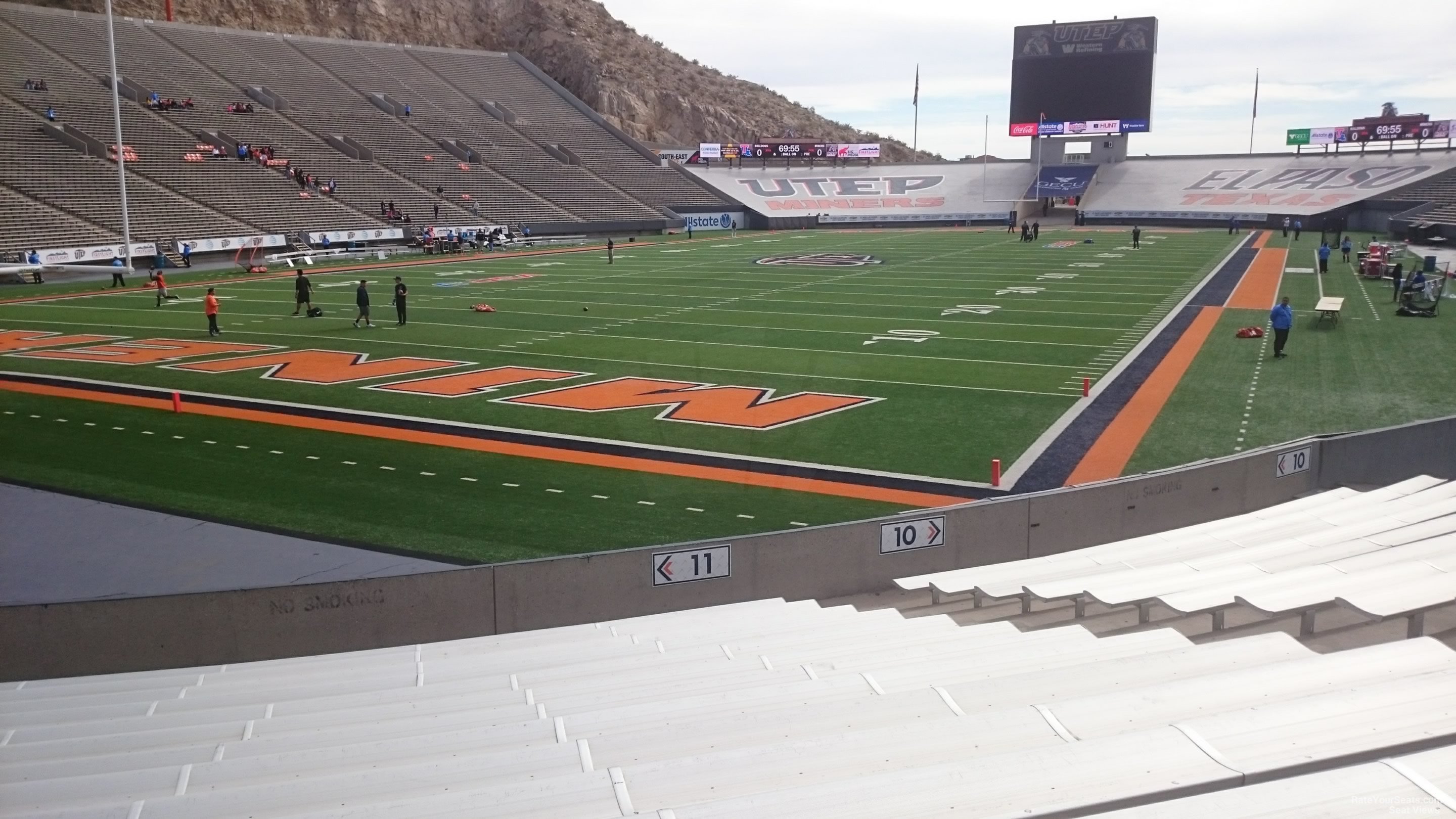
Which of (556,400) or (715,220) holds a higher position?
(715,220)

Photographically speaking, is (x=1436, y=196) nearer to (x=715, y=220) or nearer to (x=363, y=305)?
(x=715, y=220)

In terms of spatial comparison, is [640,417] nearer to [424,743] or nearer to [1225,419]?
[1225,419]

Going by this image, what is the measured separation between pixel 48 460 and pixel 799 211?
59434mm

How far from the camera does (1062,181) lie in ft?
233

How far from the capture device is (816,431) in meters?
14.6

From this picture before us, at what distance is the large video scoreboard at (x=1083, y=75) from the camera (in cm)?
6625

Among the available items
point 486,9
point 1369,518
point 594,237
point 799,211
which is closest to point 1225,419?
point 1369,518

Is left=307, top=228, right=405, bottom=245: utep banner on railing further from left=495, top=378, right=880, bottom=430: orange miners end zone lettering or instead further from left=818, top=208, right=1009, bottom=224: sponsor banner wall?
left=495, top=378, right=880, bottom=430: orange miners end zone lettering

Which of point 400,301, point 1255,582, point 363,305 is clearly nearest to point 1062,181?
point 400,301

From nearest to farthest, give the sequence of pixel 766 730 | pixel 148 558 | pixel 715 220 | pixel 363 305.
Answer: pixel 766 730
pixel 148 558
pixel 363 305
pixel 715 220

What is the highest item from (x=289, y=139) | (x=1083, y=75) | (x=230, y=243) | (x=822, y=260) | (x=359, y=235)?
(x=1083, y=75)

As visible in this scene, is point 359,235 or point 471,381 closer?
point 471,381

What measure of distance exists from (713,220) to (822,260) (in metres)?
25.4

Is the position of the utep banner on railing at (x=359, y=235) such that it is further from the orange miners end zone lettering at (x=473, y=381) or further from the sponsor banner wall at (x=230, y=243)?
the orange miners end zone lettering at (x=473, y=381)
